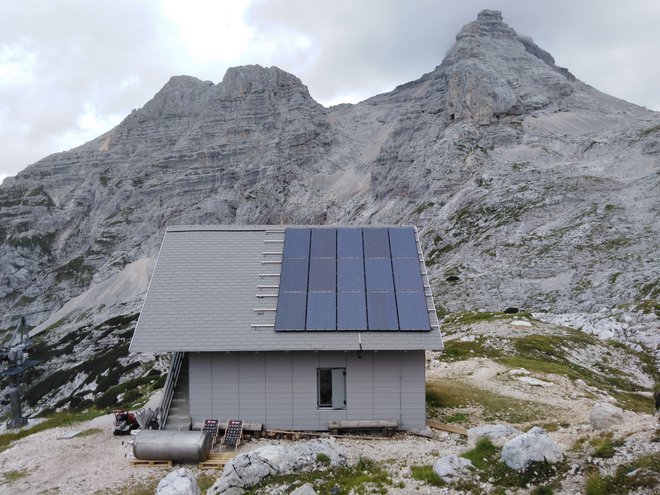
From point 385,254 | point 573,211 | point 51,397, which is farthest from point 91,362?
point 573,211

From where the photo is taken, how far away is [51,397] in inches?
2606

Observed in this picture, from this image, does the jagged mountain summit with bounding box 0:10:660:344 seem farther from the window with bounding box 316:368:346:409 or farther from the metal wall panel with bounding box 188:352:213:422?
the metal wall panel with bounding box 188:352:213:422

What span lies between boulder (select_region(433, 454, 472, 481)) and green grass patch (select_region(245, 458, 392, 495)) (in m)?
1.40

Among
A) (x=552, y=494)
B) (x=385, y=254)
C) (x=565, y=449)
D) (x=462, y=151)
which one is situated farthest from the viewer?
(x=462, y=151)

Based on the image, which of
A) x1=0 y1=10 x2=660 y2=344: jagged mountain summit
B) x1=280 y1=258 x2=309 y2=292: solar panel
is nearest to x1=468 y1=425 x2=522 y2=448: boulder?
x1=280 y1=258 x2=309 y2=292: solar panel

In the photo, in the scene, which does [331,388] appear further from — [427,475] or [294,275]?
[427,475]

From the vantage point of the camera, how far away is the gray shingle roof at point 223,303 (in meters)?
20.0

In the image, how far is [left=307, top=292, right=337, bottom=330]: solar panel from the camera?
2056 cm

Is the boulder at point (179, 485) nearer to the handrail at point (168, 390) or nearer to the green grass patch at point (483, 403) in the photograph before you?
the handrail at point (168, 390)

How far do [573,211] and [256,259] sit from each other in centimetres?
7300

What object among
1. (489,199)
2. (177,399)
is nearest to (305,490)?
(177,399)

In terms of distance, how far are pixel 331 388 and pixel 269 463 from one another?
6670 mm

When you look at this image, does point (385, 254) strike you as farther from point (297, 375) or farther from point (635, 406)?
point (635, 406)

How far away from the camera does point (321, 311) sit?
21.1 meters
